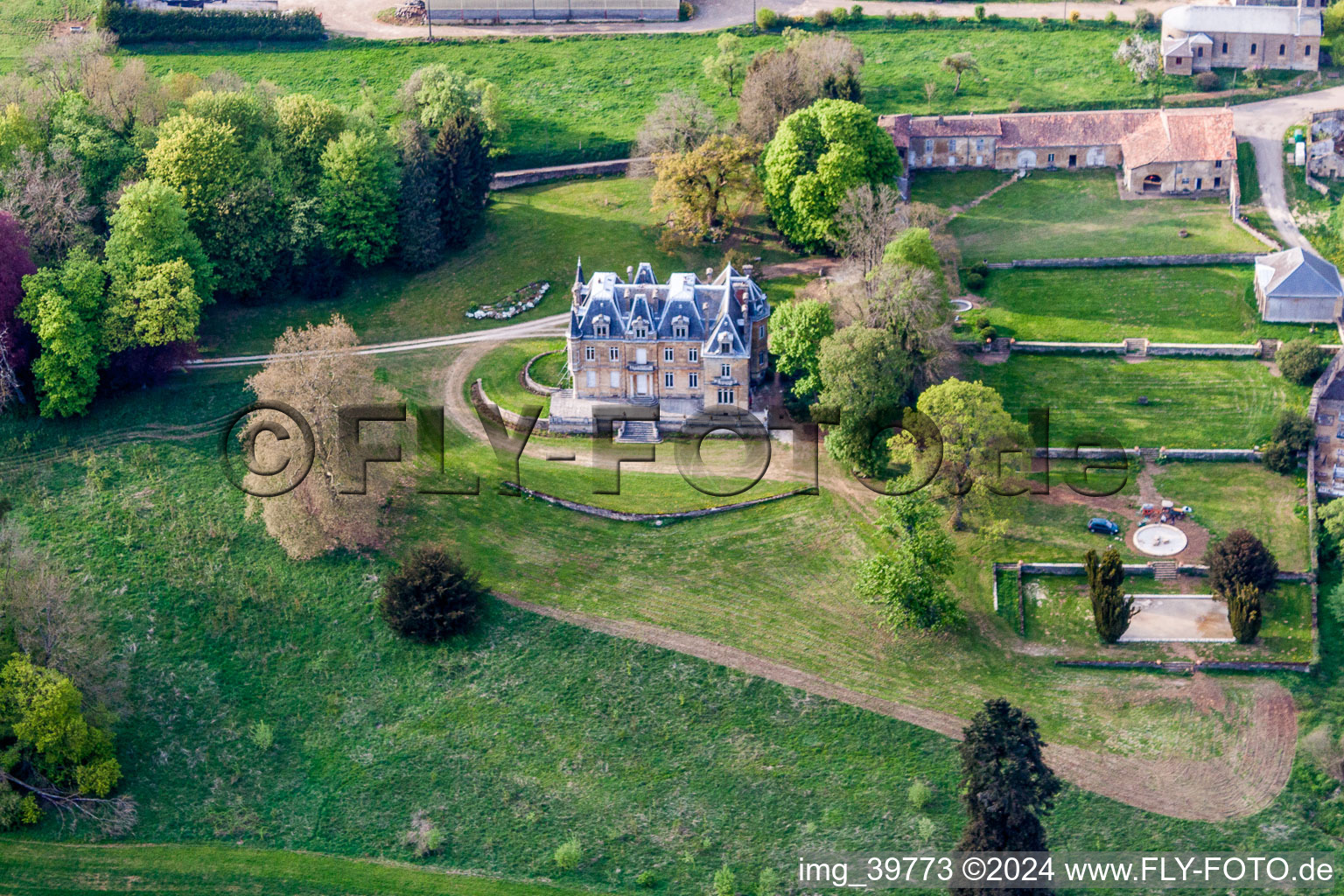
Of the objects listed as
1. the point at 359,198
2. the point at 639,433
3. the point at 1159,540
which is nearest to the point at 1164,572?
the point at 1159,540

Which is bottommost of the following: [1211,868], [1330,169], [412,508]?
[1211,868]


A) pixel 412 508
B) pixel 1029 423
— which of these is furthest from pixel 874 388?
pixel 412 508

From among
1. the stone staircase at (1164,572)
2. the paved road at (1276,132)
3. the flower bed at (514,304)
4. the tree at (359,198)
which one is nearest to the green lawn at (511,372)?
the flower bed at (514,304)

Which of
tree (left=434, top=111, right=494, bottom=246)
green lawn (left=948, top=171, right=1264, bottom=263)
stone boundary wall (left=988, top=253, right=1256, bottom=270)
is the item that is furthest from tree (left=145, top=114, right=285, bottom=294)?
stone boundary wall (left=988, top=253, right=1256, bottom=270)

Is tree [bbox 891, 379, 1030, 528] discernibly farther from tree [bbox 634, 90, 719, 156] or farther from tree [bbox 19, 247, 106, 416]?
tree [bbox 19, 247, 106, 416]

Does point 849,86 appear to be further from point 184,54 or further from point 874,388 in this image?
point 184,54
